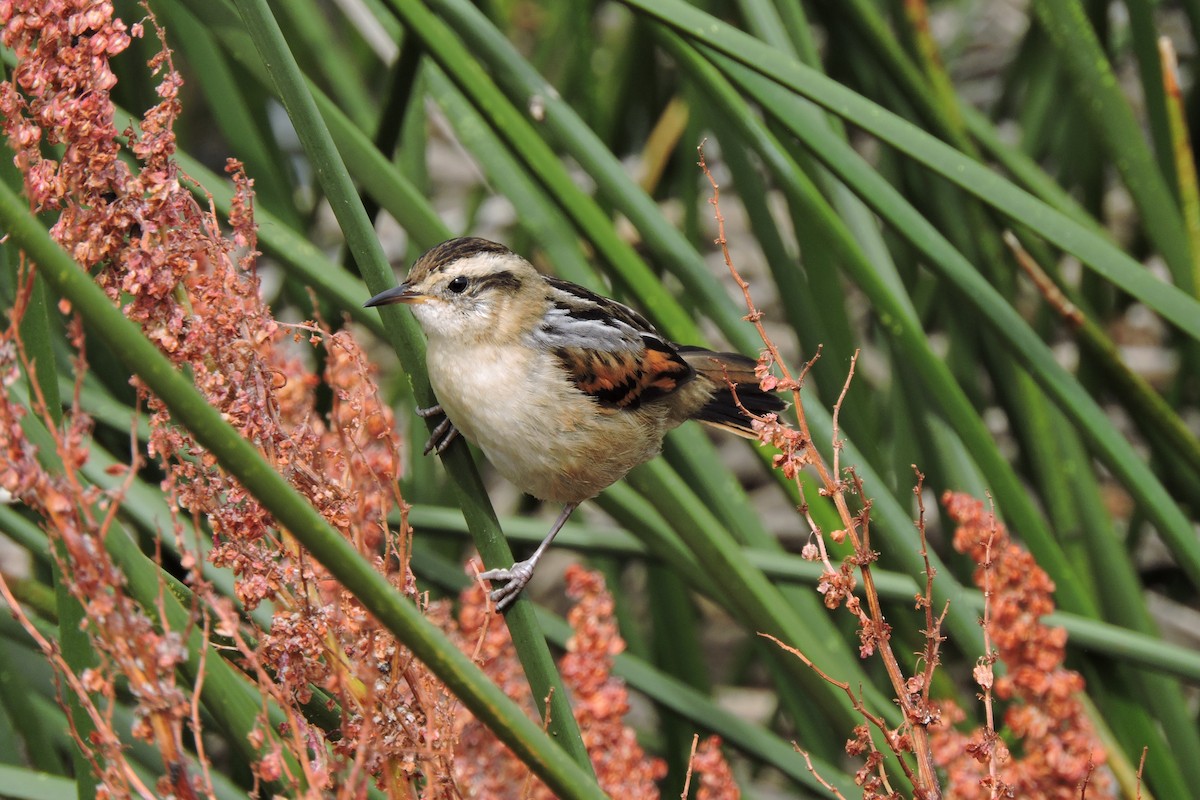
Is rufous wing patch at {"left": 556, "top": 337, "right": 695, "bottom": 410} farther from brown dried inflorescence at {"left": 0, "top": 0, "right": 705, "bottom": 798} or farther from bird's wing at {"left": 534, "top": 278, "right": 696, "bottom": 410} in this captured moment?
brown dried inflorescence at {"left": 0, "top": 0, "right": 705, "bottom": 798}

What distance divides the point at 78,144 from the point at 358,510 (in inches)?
17.7

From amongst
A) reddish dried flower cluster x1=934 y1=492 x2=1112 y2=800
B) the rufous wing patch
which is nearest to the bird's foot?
the rufous wing patch

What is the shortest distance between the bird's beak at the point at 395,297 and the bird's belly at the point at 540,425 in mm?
111

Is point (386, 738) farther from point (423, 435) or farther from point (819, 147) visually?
point (423, 435)

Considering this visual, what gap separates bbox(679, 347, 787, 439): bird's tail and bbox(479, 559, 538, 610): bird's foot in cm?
67

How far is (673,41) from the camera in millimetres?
2211

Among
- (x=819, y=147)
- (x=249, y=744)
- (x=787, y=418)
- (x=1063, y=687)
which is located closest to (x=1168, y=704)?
(x=1063, y=687)

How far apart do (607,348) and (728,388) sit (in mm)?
297

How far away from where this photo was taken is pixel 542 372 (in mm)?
2295

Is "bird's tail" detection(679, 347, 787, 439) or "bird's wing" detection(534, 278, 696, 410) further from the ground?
"bird's wing" detection(534, 278, 696, 410)

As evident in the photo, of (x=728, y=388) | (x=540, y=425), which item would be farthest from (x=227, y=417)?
(x=728, y=388)

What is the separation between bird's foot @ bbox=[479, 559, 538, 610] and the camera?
1750 millimetres

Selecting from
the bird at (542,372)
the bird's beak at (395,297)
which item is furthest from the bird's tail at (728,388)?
the bird's beak at (395,297)

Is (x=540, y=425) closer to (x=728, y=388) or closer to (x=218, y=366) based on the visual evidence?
(x=728, y=388)
